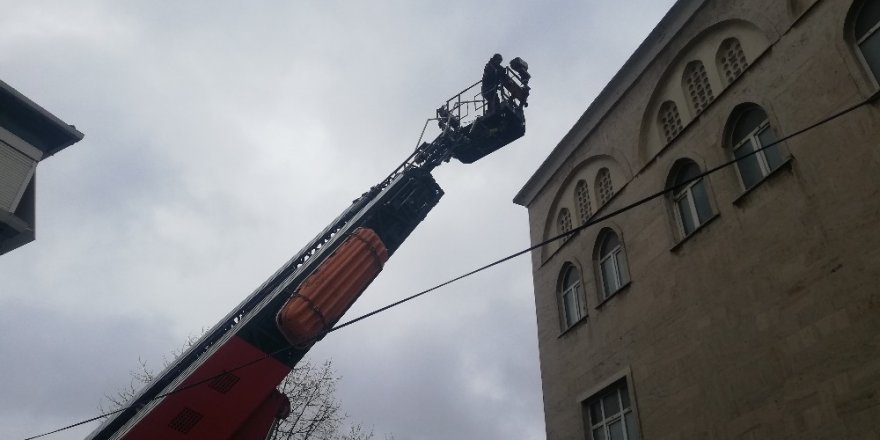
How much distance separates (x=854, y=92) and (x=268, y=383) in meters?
10.6

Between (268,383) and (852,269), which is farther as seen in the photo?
(268,383)

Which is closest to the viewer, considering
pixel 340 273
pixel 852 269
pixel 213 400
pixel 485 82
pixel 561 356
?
pixel 852 269

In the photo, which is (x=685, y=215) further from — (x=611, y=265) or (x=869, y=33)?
(x=869, y=33)

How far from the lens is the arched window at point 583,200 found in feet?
50.0

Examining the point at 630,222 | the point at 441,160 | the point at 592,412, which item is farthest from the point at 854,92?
the point at 441,160

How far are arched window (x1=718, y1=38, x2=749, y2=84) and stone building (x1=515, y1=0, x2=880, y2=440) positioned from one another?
0.06 meters

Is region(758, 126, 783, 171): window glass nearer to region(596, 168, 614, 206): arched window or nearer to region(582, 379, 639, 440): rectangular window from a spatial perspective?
region(596, 168, 614, 206): arched window

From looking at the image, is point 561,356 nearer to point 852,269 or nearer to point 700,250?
point 700,250

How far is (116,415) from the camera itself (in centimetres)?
1000

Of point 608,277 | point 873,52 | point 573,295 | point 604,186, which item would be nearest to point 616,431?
point 608,277

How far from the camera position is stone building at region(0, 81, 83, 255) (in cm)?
1262

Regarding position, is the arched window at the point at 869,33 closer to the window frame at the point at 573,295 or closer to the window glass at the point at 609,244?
the window glass at the point at 609,244

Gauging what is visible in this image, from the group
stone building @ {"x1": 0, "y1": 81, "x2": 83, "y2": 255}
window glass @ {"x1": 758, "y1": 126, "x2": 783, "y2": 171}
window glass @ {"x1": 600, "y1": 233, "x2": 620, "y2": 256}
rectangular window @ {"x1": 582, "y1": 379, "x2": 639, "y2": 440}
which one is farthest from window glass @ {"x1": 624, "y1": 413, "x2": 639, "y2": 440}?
stone building @ {"x1": 0, "y1": 81, "x2": 83, "y2": 255}

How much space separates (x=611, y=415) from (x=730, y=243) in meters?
4.28
